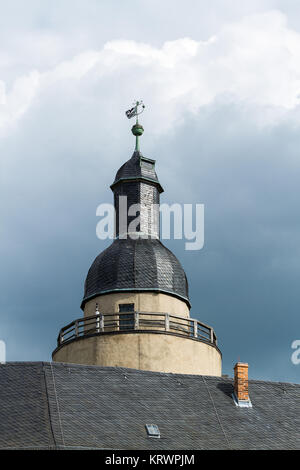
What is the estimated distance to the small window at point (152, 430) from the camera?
3844cm

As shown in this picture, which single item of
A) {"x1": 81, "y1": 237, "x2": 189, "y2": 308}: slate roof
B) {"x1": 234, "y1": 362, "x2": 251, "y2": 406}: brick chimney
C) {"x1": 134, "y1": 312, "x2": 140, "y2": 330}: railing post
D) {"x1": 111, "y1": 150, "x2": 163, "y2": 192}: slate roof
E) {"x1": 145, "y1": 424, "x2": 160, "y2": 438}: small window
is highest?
{"x1": 111, "y1": 150, "x2": 163, "y2": 192}: slate roof

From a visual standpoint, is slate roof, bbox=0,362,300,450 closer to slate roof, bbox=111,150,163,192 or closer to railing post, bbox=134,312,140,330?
railing post, bbox=134,312,140,330

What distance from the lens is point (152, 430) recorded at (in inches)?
1524

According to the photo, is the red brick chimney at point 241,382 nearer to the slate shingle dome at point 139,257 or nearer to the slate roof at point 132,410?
the slate roof at point 132,410

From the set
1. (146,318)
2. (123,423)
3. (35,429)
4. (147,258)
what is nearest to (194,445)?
(123,423)

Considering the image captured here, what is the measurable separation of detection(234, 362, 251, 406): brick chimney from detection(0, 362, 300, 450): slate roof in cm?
37

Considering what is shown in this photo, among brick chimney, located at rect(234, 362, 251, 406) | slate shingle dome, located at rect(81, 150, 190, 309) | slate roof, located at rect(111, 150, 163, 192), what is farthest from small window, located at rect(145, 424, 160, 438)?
slate roof, located at rect(111, 150, 163, 192)

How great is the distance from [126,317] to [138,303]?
106 cm

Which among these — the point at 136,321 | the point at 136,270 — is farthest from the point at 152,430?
the point at 136,270

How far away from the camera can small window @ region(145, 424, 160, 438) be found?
3844 cm

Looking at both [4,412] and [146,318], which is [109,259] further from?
[4,412]

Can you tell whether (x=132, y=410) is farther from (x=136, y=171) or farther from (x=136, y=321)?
(x=136, y=171)

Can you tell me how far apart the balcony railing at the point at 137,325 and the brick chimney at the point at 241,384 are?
20.7ft

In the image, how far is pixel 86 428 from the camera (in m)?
37.8
